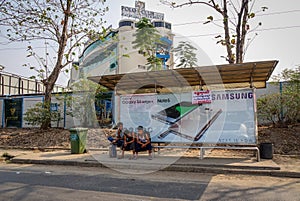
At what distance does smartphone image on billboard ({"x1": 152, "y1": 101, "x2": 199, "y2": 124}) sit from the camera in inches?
380

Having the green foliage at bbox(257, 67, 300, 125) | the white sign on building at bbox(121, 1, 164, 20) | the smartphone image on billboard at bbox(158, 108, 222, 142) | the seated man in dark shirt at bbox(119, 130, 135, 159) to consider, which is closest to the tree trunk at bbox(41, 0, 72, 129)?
the seated man in dark shirt at bbox(119, 130, 135, 159)

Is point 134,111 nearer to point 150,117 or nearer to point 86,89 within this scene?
point 150,117

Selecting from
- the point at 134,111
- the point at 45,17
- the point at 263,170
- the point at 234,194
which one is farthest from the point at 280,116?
the point at 45,17

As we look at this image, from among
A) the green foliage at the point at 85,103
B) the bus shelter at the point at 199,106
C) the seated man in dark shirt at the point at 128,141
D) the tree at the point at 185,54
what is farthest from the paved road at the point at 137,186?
the tree at the point at 185,54

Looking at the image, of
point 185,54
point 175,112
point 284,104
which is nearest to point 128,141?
point 175,112

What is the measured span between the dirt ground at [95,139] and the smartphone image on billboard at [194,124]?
3.05 meters

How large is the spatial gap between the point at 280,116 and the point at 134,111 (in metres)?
6.93

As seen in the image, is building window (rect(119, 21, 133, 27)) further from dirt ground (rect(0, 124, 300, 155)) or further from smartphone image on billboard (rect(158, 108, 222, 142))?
smartphone image on billboard (rect(158, 108, 222, 142))

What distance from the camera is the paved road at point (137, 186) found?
5.12m

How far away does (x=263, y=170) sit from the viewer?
7.14 m

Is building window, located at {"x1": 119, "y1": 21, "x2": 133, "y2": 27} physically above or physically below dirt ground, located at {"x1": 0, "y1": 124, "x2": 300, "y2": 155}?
above

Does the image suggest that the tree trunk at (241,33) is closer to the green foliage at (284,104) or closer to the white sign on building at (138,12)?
the green foliage at (284,104)

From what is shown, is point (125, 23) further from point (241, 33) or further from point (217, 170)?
point (217, 170)

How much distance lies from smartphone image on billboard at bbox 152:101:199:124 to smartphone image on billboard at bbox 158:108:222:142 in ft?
0.51
